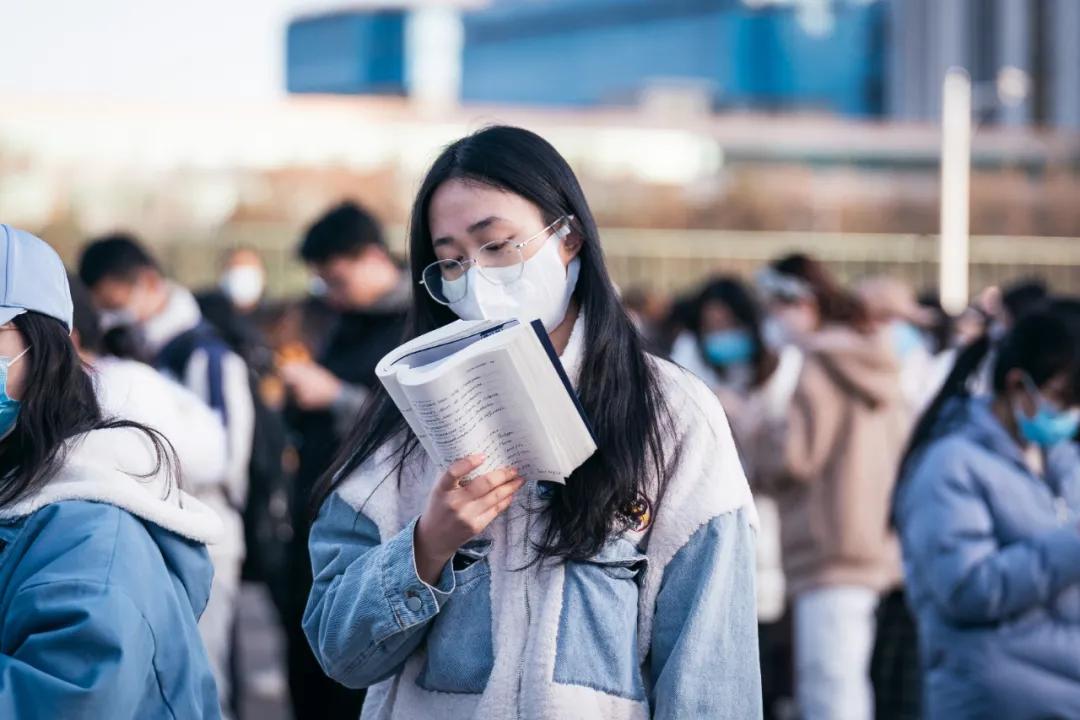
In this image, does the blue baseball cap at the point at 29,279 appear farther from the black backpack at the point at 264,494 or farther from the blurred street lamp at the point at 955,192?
the blurred street lamp at the point at 955,192

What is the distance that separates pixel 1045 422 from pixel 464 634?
2.00 meters

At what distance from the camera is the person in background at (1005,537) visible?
388cm

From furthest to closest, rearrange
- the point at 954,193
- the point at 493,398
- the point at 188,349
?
the point at 954,193
the point at 188,349
the point at 493,398

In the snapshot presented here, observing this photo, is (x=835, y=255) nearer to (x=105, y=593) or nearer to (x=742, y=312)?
(x=742, y=312)

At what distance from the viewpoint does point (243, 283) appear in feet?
41.0

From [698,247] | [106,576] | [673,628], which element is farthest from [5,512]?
[698,247]

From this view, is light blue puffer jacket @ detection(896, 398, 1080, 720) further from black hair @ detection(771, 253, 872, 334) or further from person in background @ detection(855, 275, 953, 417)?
person in background @ detection(855, 275, 953, 417)

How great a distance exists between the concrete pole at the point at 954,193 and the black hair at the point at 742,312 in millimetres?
19427

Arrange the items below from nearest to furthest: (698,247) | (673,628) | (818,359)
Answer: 1. (673,628)
2. (818,359)
3. (698,247)

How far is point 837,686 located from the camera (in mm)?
6336

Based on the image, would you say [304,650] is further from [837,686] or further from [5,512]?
[5,512]

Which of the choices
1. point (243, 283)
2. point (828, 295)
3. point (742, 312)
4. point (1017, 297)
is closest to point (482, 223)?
point (828, 295)

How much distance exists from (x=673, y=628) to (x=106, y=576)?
0.84m

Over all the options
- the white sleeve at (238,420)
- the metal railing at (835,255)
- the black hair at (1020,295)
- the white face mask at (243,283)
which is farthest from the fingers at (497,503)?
the metal railing at (835,255)
